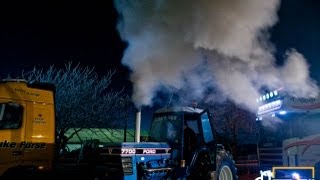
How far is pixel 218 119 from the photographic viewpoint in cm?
3253

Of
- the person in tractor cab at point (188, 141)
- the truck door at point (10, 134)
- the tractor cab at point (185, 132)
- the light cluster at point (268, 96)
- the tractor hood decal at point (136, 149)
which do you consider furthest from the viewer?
the light cluster at point (268, 96)

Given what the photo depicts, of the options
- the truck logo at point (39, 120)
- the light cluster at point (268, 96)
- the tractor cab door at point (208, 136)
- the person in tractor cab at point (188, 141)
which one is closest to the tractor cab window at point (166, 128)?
the person in tractor cab at point (188, 141)

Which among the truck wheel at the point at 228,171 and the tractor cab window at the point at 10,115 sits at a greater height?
the tractor cab window at the point at 10,115

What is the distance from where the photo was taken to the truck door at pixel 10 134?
28.0 feet

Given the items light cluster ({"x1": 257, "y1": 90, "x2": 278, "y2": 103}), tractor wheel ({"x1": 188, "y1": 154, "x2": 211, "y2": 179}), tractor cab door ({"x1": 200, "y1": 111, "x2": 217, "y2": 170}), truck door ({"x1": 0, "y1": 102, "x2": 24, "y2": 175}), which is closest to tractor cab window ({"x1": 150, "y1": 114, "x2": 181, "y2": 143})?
tractor cab door ({"x1": 200, "y1": 111, "x2": 217, "y2": 170})

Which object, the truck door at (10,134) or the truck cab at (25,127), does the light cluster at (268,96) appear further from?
the truck door at (10,134)

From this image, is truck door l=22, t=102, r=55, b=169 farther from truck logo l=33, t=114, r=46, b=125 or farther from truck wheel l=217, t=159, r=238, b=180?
truck wheel l=217, t=159, r=238, b=180

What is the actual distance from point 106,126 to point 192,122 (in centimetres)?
2219

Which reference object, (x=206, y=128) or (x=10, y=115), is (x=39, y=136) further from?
(x=206, y=128)

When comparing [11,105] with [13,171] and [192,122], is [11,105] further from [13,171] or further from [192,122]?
[192,122]

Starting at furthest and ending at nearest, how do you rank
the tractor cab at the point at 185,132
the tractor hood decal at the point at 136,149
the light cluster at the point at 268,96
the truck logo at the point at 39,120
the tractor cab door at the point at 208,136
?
the light cluster at the point at 268,96 < the tractor cab door at the point at 208,136 < the tractor cab at the point at 185,132 < the truck logo at the point at 39,120 < the tractor hood decal at the point at 136,149

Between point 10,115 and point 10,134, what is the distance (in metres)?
0.43

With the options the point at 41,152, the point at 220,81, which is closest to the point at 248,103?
the point at 220,81

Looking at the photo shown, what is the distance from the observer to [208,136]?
10.5m
